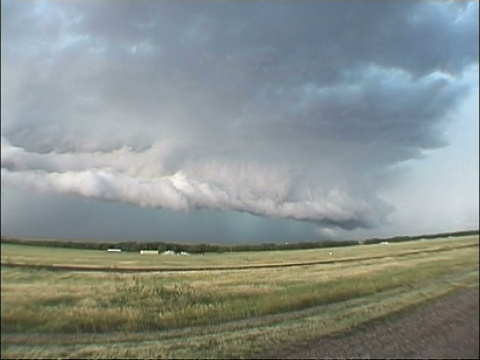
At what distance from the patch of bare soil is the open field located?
0.10 m

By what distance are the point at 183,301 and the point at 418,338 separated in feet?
11.0

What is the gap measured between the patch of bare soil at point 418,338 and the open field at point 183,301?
104 millimetres

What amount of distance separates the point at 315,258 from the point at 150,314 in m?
1.00

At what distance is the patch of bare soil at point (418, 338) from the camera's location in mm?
2510

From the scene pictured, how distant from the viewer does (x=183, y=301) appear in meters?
1.58

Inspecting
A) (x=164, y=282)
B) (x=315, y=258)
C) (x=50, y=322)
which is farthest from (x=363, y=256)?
(x=50, y=322)

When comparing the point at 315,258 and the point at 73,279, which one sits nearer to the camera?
the point at 73,279

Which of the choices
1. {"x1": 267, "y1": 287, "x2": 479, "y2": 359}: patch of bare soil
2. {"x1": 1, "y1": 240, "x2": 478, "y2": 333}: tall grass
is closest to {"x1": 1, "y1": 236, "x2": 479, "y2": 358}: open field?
{"x1": 1, "y1": 240, "x2": 478, "y2": 333}: tall grass

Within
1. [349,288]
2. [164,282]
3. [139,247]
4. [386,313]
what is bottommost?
[386,313]

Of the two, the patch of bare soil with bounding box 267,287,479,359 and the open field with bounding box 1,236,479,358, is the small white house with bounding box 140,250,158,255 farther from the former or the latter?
the patch of bare soil with bounding box 267,287,479,359

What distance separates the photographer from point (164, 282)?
154cm

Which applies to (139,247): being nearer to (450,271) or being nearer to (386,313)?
(386,313)

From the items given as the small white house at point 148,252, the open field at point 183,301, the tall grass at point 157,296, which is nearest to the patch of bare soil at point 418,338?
the open field at point 183,301

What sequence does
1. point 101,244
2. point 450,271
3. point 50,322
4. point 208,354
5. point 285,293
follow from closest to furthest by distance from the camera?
point 50,322, point 101,244, point 208,354, point 285,293, point 450,271
